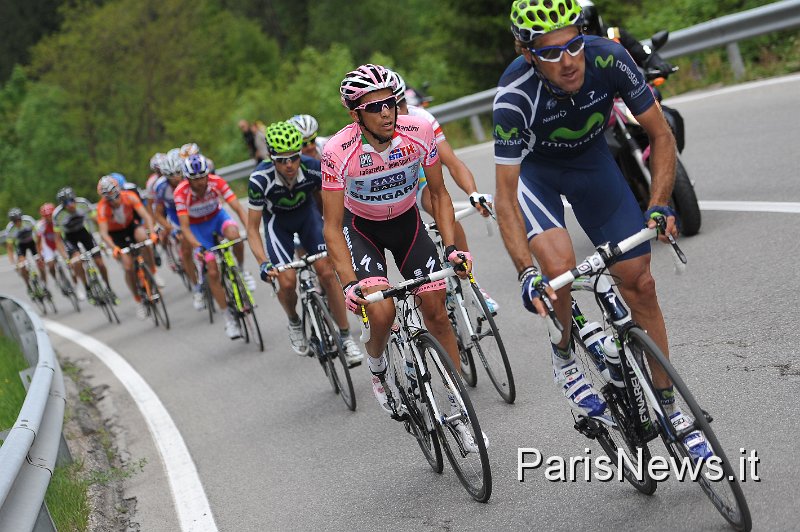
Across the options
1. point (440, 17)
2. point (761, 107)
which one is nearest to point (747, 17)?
point (761, 107)

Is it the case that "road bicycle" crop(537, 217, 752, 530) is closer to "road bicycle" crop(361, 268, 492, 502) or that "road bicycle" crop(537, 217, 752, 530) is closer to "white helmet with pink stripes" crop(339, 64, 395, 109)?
"road bicycle" crop(361, 268, 492, 502)

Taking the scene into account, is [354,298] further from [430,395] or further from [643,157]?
[643,157]

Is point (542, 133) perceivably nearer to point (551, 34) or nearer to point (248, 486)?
point (551, 34)

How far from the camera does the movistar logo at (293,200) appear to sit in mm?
9922

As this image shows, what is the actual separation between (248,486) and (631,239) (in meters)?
3.73

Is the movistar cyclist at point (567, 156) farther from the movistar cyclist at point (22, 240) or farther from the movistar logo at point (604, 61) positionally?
the movistar cyclist at point (22, 240)

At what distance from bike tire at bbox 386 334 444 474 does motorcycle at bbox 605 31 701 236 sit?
413 cm

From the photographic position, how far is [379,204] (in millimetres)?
6965

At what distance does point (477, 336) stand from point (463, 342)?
0.73 ft

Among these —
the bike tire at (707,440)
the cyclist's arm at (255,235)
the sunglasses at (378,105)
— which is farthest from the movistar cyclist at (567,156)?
the cyclist's arm at (255,235)

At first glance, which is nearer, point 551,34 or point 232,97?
point 551,34

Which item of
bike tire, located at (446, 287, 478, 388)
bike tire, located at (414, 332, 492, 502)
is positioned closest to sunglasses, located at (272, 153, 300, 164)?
bike tire, located at (446, 287, 478, 388)

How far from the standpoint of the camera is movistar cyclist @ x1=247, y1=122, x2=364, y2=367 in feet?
30.3

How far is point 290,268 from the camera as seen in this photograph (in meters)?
9.47
